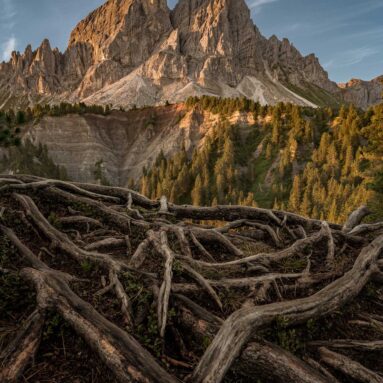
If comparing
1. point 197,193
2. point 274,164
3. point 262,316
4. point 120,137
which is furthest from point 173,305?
point 120,137

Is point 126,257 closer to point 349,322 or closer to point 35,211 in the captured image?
point 35,211

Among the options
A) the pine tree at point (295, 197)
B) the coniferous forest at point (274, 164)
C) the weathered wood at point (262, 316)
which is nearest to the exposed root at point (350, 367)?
the weathered wood at point (262, 316)

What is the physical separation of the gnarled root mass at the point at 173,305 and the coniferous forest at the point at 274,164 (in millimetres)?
86627

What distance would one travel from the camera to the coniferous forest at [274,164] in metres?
99.5

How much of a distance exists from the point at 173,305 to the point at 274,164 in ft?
383

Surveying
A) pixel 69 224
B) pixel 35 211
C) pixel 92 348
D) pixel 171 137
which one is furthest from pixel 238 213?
pixel 171 137

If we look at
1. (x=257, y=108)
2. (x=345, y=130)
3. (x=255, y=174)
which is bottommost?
(x=255, y=174)

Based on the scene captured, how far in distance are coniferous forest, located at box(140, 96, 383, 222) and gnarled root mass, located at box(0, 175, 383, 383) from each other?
86627 millimetres

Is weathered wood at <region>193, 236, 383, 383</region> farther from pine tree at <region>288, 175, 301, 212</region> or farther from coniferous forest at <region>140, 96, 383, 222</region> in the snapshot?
pine tree at <region>288, 175, 301, 212</region>

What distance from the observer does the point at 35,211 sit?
764 cm

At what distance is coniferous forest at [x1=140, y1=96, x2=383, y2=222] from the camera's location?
99.5 m

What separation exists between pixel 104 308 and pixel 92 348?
0.86m

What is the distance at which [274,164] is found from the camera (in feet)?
384

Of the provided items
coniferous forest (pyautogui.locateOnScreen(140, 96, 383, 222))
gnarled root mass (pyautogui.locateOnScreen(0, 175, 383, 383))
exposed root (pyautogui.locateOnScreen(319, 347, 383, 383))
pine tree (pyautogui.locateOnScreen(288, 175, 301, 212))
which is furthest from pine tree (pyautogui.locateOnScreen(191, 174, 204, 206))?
exposed root (pyautogui.locateOnScreen(319, 347, 383, 383))
